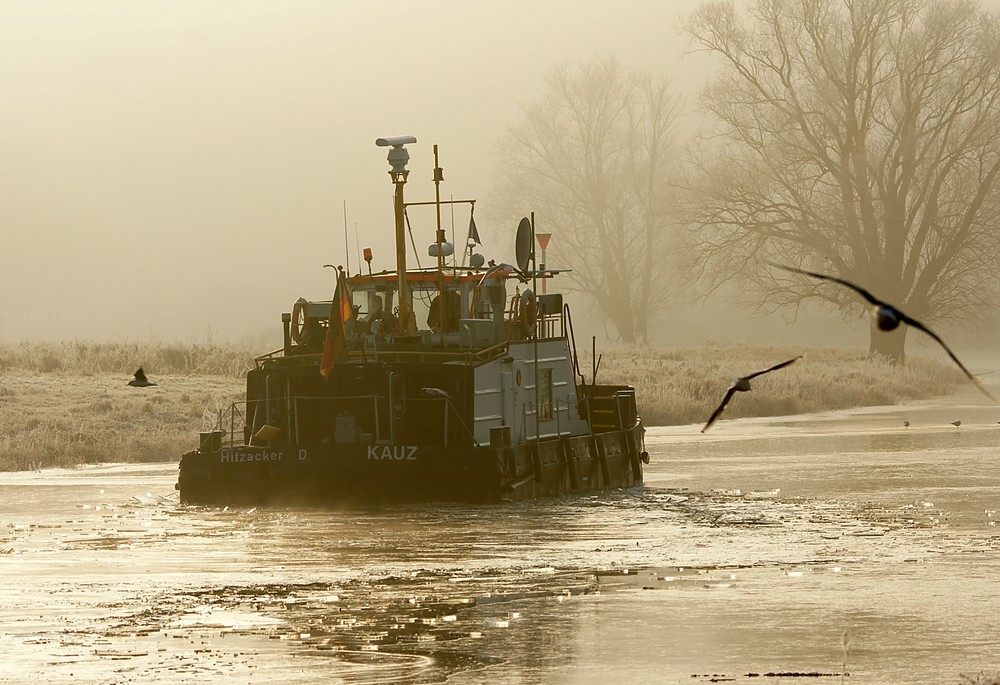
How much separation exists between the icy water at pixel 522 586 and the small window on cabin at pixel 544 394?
1799 mm

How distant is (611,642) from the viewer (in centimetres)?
1482

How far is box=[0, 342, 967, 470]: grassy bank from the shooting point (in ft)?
123

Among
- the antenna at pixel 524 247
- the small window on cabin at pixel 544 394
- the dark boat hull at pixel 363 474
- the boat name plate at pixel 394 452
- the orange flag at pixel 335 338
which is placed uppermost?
the antenna at pixel 524 247

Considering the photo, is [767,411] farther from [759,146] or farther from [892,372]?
[759,146]

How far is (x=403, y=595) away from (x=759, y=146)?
160ft

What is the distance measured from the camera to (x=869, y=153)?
6638 centimetres

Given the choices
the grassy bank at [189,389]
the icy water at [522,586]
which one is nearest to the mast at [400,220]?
the icy water at [522,586]

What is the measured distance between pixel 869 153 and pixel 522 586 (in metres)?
51.1

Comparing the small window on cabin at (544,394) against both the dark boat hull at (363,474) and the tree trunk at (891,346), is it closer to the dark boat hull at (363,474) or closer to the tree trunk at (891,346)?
the dark boat hull at (363,474)

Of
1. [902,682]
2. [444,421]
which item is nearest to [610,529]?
[444,421]

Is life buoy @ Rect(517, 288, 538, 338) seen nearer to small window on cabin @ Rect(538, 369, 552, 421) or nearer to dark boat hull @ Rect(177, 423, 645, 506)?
small window on cabin @ Rect(538, 369, 552, 421)

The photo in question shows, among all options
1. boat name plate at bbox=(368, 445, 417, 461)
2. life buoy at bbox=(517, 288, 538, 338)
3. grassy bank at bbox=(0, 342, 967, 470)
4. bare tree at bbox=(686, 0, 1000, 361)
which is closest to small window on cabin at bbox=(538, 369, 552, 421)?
life buoy at bbox=(517, 288, 538, 338)

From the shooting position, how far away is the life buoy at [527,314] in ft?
94.7

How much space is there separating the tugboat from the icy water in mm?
700
